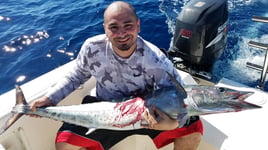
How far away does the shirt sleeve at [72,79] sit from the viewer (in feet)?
6.34

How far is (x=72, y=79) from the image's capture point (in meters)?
2.02

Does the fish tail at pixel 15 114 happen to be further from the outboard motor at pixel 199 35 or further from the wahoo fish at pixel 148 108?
the outboard motor at pixel 199 35

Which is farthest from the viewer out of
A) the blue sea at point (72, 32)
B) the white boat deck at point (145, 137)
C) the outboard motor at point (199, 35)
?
the blue sea at point (72, 32)

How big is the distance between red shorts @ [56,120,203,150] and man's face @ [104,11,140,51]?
0.65 meters

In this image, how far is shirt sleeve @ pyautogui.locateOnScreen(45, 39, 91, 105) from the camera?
193cm

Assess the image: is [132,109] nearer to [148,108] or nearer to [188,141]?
[148,108]

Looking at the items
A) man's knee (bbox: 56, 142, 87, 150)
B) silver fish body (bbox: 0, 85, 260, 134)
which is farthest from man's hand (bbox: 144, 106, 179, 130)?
man's knee (bbox: 56, 142, 87, 150)

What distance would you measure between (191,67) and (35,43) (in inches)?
133

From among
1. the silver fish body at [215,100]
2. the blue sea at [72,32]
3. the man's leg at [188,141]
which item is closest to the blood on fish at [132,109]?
the silver fish body at [215,100]

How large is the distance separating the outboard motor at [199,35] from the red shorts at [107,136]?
1.13 metres

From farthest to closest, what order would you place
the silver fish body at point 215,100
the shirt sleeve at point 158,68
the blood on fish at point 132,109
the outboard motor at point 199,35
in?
the outboard motor at point 199,35 → the shirt sleeve at point 158,68 → the blood on fish at point 132,109 → the silver fish body at point 215,100

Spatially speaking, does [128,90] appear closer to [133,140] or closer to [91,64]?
[91,64]

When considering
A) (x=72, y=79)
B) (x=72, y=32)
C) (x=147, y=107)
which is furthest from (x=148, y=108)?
(x=72, y=32)

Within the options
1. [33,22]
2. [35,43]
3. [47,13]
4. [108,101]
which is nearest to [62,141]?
[108,101]
